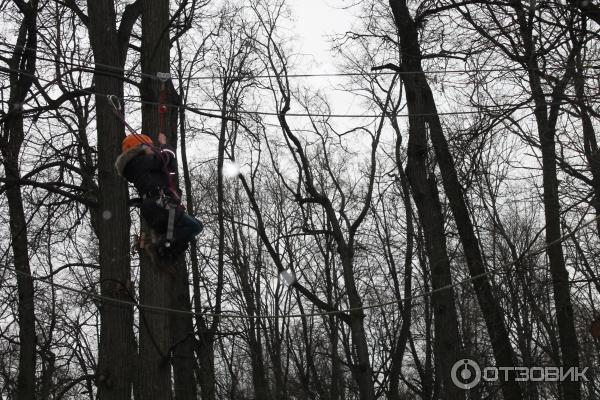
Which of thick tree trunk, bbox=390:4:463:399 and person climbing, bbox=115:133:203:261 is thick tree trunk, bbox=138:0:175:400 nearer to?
person climbing, bbox=115:133:203:261

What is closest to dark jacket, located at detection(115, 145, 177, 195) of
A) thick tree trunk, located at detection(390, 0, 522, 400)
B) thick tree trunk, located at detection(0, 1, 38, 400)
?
thick tree trunk, located at detection(0, 1, 38, 400)

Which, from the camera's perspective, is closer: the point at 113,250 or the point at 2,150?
the point at 113,250

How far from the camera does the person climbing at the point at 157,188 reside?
624cm

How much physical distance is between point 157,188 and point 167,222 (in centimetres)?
32

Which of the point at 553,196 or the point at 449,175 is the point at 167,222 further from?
the point at 449,175

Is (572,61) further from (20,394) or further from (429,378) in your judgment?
(429,378)

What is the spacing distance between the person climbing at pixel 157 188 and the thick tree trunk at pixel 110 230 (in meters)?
1.67

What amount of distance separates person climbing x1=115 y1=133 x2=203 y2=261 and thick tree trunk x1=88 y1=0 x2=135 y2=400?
1.67 m

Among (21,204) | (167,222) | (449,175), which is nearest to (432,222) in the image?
(449,175)

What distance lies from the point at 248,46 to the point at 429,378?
10.1 meters

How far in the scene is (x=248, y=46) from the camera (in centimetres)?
1672

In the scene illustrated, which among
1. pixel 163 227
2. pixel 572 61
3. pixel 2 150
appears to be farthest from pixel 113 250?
pixel 572 61

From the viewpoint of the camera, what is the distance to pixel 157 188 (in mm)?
6273

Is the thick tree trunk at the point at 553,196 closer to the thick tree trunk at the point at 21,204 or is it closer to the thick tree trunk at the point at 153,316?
the thick tree trunk at the point at 153,316
